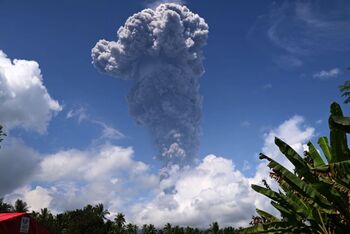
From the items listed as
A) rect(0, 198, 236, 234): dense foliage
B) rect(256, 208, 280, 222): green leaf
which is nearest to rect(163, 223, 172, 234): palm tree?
rect(0, 198, 236, 234): dense foliage

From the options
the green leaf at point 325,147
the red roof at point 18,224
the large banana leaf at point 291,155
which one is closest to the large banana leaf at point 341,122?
the large banana leaf at point 291,155

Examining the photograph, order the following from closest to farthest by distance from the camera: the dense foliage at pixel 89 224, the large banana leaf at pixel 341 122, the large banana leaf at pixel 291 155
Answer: the large banana leaf at pixel 341 122, the large banana leaf at pixel 291 155, the dense foliage at pixel 89 224

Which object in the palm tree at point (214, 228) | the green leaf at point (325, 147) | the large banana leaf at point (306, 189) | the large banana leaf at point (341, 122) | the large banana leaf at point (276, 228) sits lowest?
the large banana leaf at point (276, 228)

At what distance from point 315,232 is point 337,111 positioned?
10.4 feet

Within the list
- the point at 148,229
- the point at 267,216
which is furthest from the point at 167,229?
the point at 267,216

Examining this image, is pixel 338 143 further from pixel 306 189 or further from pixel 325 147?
pixel 325 147

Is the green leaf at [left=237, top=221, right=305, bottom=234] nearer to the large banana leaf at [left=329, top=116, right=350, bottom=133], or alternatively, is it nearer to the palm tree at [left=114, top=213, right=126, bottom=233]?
the large banana leaf at [left=329, top=116, right=350, bottom=133]

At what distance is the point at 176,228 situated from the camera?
335 feet

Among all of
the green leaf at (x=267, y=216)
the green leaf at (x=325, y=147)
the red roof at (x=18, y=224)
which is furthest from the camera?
the green leaf at (x=267, y=216)

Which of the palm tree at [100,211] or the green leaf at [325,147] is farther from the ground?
the palm tree at [100,211]

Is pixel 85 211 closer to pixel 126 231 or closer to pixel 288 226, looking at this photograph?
pixel 126 231

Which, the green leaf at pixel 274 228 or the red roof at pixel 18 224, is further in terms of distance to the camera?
the green leaf at pixel 274 228

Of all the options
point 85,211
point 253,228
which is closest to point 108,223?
point 85,211

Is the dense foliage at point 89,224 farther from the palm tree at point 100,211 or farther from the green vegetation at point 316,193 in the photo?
the green vegetation at point 316,193
